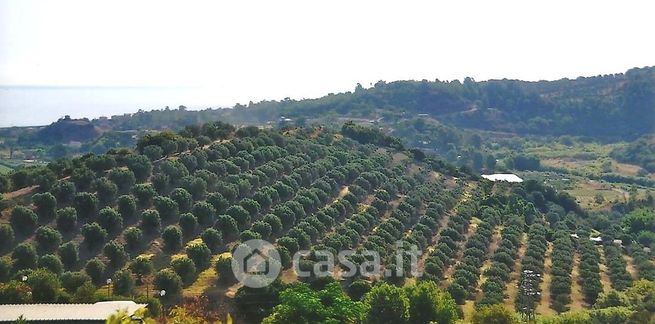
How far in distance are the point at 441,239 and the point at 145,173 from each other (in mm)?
20773

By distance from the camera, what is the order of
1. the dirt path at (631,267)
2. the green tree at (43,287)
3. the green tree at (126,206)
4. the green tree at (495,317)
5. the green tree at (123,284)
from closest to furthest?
the green tree at (43,287), the green tree at (495,317), the green tree at (123,284), the green tree at (126,206), the dirt path at (631,267)

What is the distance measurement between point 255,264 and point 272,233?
610 centimetres

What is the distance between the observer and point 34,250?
30562 mm

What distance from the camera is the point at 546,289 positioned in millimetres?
42344

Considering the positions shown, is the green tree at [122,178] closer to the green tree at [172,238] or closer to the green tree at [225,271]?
the green tree at [172,238]

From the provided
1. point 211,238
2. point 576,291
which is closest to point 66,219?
point 211,238

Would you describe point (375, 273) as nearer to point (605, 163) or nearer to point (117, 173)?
point (117, 173)

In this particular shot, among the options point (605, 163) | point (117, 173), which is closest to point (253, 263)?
point (117, 173)

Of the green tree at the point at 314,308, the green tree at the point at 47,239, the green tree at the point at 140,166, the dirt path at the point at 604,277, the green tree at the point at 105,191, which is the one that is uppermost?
the green tree at the point at 140,166

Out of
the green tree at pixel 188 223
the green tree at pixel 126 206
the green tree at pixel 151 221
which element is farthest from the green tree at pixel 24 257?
the green tree at pixel 188 223

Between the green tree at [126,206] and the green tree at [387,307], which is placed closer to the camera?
the green tree at [387,307]

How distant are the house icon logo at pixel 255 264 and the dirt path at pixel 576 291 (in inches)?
727

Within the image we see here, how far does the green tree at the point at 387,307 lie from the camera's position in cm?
2667

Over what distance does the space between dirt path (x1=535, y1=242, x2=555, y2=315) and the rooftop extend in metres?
24.0
